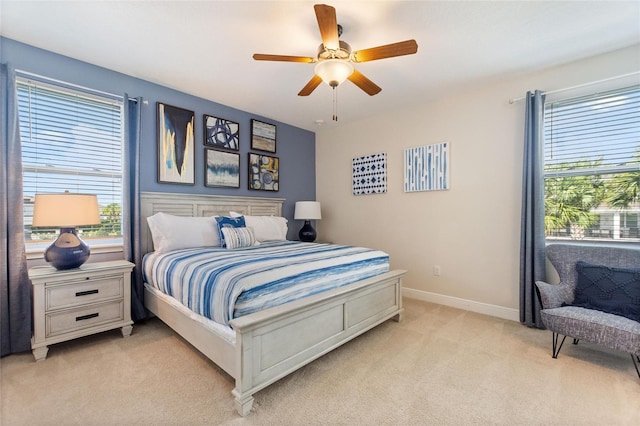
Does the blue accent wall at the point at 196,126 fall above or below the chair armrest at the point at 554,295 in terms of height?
above

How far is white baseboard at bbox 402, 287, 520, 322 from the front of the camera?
10.0 ft

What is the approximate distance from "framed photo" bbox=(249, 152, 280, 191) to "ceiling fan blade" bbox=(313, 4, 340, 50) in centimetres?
246

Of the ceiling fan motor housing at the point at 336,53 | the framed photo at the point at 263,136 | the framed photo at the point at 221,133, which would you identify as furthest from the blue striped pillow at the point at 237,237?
the ceiling fan motor housing at the point at 336,53

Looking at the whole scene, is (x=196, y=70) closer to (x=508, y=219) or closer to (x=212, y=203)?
(x=212, y=203)

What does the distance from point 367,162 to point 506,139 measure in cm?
180

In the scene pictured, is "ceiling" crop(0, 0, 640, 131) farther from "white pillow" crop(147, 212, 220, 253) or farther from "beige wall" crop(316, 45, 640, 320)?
"white pillow" crop(147, 212, 220, 253)

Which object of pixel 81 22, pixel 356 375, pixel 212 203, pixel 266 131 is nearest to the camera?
pixel 356 375

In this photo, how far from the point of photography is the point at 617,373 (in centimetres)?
202

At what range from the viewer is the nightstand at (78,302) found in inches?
86.3

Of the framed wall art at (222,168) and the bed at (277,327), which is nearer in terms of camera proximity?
the bed at (277,327)

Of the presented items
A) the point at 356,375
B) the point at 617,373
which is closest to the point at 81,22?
the point at 356,375

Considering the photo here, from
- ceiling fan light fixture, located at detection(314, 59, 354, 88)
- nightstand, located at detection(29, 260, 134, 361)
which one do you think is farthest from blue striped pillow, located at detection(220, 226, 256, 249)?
ceiling fan light fixture, located at detection(314, 59, 354, 88)

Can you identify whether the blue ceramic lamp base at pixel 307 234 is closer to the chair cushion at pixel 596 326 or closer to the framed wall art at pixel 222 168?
the framed wall art at pixel 222 168

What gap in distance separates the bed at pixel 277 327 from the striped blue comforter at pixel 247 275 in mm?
69
